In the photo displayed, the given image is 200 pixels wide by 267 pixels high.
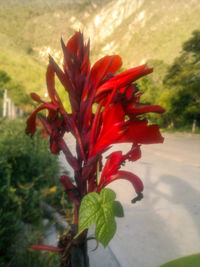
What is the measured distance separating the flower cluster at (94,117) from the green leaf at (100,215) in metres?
0.03

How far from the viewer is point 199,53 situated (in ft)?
19.0

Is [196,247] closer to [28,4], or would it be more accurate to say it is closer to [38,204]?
[38,204]

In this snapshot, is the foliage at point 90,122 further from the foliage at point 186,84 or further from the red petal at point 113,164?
the foliage at point 186,84

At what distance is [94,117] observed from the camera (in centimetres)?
22

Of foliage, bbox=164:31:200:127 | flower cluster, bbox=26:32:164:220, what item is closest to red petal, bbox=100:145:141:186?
flower cluster, bbox=26:32:164:220

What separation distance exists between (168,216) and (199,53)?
19.3ft

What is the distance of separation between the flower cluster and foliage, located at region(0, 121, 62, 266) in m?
0.48

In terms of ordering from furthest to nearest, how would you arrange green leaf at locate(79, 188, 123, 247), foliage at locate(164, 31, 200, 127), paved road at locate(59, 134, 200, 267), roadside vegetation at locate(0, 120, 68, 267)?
foliage at locate(164, 31, 200, 127), paved road at locate(59, 134, 200, 267), roadside vegetation at locate(0, 120, 68, 267), green leaf at locate(79, 188, 123, 247)

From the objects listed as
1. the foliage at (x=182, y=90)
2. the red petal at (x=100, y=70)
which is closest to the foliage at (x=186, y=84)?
the foliage at (x=182, y=90)

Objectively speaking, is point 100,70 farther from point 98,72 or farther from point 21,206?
Answer: point 21,206

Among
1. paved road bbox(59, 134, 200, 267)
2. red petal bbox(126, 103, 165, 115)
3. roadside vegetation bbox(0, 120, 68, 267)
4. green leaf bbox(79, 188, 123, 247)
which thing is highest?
red petal bbox(126, 103, 165, 115)

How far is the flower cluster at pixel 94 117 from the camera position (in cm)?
20

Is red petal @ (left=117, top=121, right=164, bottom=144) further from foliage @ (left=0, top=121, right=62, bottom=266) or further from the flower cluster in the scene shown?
foliage @ (left=0, top=121, right=62, bottom=266)

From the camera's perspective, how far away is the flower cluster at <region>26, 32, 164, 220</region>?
0.20 meters
